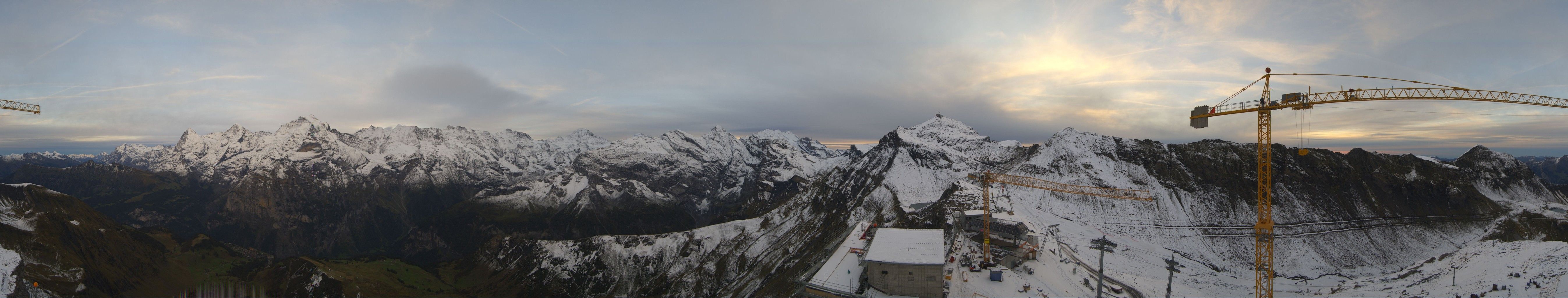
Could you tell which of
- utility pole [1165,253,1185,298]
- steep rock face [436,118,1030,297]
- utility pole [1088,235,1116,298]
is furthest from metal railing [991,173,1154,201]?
utility pole [1088,235,1116,298]

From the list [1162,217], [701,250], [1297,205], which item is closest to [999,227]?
[1162,217]

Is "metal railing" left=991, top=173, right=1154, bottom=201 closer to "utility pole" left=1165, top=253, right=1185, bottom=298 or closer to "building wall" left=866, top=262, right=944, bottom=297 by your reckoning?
"utility pole" left=1165, top=253, right=1185, bottom=298

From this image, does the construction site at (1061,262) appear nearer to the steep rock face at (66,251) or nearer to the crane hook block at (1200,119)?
the crane hook block at (1200,119)

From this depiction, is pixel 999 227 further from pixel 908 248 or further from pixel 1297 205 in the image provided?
pixel 1297 205

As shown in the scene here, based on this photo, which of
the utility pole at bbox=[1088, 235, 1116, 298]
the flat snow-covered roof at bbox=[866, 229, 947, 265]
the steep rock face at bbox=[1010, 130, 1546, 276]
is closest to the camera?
the utility pole at bbox=[1088, 235, 1116, 298]

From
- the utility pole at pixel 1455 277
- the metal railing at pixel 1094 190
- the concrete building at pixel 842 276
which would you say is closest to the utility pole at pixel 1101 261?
the concrete building at pixel 842 276

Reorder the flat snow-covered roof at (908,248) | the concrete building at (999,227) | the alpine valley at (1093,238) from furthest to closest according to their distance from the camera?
the alpine valley at (1093,238) → the concrete building at (999,227) → the flat snow-covered roof at (908,248)
